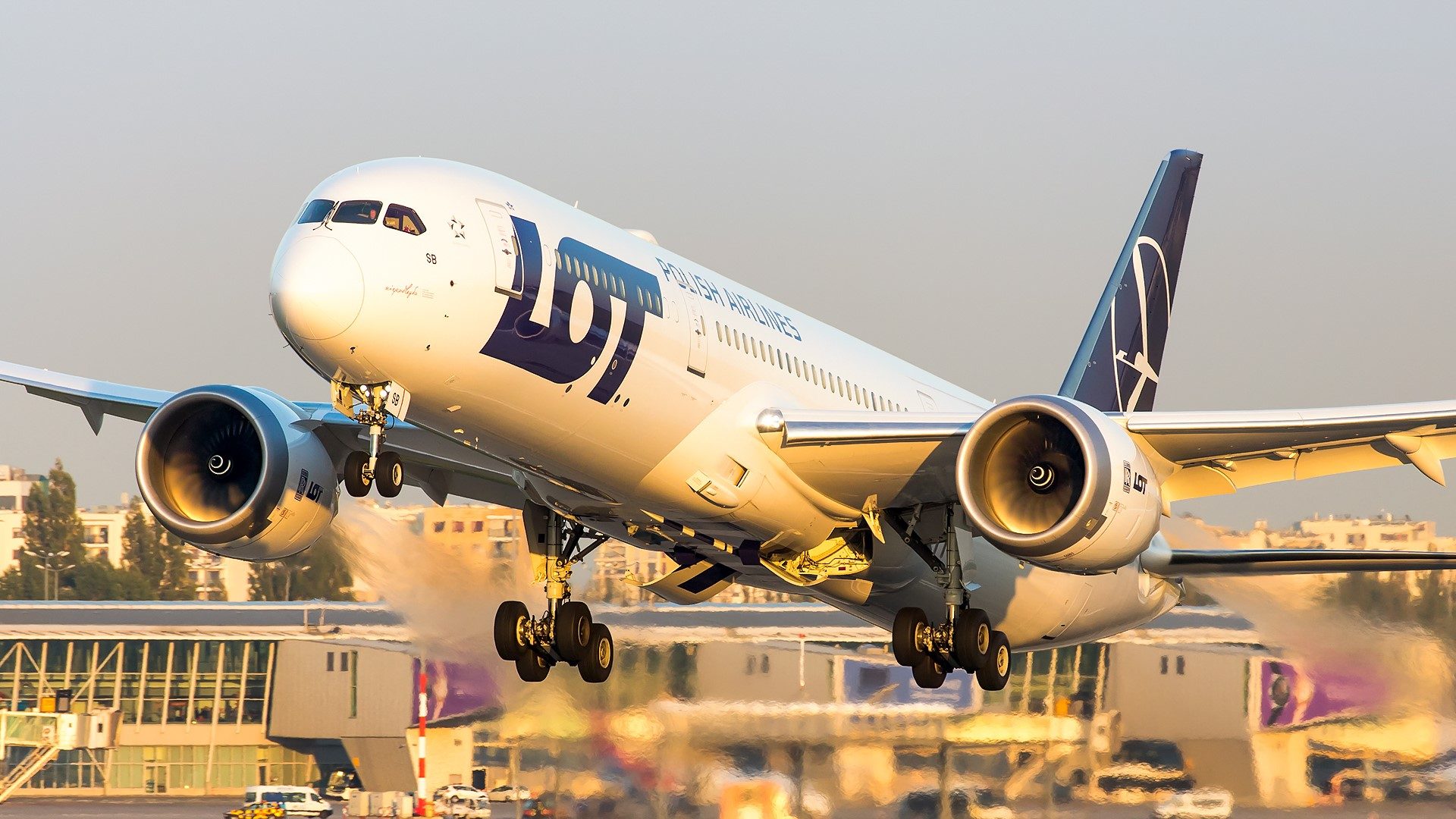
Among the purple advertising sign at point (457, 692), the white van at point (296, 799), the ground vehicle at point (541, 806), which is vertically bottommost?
the white van at point (296, 799)

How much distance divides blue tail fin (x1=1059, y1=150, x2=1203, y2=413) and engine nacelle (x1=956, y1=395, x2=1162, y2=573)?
881 cm

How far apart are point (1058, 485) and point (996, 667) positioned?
3829 millimetres

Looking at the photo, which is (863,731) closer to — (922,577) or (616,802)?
(616,802)

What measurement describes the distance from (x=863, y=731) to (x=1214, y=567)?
26.0 ft

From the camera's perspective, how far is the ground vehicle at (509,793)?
3162 cm

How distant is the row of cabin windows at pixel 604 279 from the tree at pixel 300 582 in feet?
61.7

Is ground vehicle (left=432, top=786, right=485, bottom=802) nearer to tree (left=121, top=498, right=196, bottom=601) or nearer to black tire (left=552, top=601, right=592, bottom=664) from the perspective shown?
black tire (left=552, top=601, right=592, bottom=664)

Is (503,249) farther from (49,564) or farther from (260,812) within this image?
(49,564)

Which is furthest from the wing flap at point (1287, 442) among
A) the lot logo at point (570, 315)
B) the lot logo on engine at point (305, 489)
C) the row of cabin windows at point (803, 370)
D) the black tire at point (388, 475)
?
the lot logo on engine at point (305, 489)

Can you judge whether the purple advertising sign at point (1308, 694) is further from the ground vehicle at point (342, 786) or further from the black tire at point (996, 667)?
the ground vehicle at point (342, 786)

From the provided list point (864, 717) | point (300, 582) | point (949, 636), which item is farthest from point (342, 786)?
point (949, 636)

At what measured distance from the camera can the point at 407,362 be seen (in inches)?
648

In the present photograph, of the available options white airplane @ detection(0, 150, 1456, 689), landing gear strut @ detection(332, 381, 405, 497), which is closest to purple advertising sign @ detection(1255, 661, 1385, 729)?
white airplane @ detection(0, 150, 1456, 689)

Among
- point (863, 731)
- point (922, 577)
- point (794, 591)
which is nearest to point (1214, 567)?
point (922, 577)
